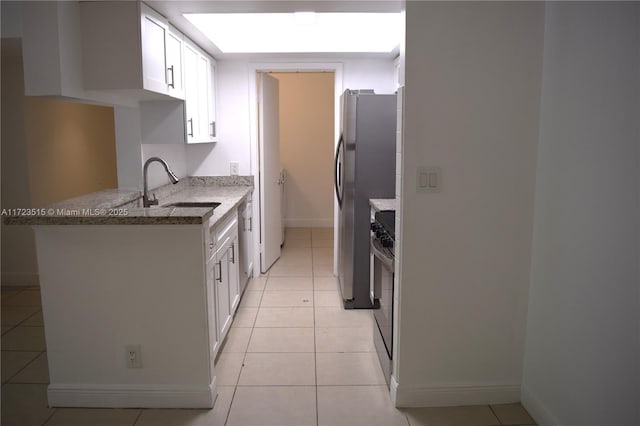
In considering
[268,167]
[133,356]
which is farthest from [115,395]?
[268,167]

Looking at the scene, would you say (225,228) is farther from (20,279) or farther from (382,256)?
(20,279)

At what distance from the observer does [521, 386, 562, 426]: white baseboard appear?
89.9 inches

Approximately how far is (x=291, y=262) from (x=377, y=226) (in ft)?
7.99

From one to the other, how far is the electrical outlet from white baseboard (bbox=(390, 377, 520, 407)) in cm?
132

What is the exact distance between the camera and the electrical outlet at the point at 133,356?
2531 millimetres

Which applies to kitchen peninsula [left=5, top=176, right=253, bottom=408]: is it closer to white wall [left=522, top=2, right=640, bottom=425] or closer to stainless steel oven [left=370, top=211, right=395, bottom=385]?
stainless steel oven [left=370, top=211, right=395, bottom=385]

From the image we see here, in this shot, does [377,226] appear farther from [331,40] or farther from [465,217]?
[331,40]

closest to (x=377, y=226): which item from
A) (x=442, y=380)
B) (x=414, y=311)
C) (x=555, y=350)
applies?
(x=414, y=311)

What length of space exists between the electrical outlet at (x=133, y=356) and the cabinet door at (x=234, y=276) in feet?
3.28

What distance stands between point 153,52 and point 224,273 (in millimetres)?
1416

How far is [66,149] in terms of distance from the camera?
4.75 metres

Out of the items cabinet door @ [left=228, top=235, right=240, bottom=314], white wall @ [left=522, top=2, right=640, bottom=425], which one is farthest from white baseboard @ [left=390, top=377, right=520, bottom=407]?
cabinet door @ [left=228, top=235, right=240, bottom=314]

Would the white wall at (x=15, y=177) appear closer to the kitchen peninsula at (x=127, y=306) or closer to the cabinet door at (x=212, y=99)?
the cabinet door at (x=212, y=99)

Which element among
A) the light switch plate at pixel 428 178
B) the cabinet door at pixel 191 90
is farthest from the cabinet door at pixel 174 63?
the light switch plate at pixel 428 178
